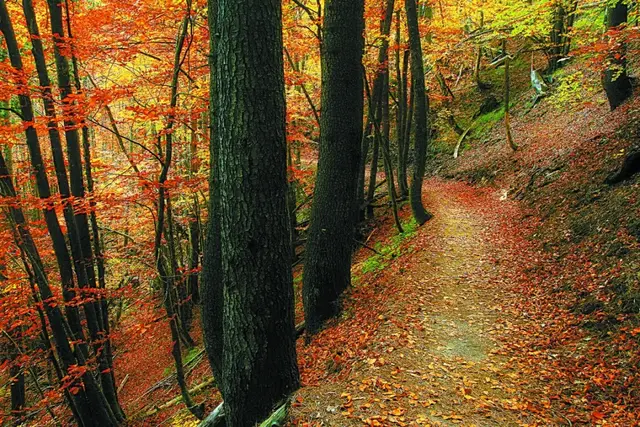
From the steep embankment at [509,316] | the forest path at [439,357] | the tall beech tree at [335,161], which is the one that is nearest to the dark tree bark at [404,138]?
the steep embankment at [509,316]

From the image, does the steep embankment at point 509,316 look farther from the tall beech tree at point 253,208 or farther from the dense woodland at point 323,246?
the tall beech tree at point 253,208

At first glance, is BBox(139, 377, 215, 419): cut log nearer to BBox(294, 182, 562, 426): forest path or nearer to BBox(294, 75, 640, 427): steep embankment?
BBox(294, 75, 640, 427): steep embankment

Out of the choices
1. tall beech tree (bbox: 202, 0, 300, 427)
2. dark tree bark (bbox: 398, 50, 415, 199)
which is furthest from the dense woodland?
dark tree bark (bbox: 398, 50, 415, 199)

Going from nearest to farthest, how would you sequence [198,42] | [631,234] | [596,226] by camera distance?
[631,234] < [596,226] < [198,42]

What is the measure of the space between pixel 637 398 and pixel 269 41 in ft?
17.4

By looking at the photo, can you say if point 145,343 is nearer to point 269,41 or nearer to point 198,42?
point 198,42

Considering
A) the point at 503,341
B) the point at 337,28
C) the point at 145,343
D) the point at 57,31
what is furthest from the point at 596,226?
the point at 145,343

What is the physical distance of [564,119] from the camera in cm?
1448

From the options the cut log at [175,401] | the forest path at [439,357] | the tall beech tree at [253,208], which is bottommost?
Answer: the cut log at [175,401]

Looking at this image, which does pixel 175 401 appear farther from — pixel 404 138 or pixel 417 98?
pixel 404 138

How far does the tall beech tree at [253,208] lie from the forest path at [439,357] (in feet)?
2.16

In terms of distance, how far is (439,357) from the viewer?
17.4ft

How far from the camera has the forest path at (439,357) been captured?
13.7 ft

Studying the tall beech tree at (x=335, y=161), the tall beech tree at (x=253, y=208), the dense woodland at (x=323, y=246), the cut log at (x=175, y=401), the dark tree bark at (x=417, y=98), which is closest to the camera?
the tall beech tree at (x=253, y=208)
